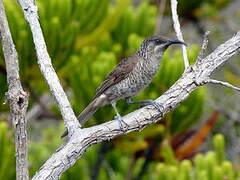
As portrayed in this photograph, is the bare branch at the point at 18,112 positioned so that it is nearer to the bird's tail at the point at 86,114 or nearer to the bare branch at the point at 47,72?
the bare branch at the point at 47,72

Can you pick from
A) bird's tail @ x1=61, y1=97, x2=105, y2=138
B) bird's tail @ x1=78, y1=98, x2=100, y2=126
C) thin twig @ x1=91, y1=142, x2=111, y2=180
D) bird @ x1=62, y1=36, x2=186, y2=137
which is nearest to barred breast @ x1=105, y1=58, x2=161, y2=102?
bird @ x1=62, y1=36, x2=186, y2=137

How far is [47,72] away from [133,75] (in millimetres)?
1507

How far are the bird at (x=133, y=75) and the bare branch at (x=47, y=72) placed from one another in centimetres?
127

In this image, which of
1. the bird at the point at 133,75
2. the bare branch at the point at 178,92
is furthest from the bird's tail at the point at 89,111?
the bare branch at the point at 178,92

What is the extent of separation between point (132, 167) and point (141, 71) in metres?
2.34

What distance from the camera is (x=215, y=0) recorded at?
354 inches

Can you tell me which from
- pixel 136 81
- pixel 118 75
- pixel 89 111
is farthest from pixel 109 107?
pixel 89 111

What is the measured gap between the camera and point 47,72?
119 inches

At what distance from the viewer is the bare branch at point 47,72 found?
2982 millimetres

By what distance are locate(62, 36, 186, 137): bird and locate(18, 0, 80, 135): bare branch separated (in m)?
1.27

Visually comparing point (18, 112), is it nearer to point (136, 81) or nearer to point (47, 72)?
point (47, 72)

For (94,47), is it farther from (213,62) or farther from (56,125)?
(213,62)

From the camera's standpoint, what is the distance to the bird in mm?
4398

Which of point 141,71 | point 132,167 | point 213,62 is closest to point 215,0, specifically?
point 132,167
